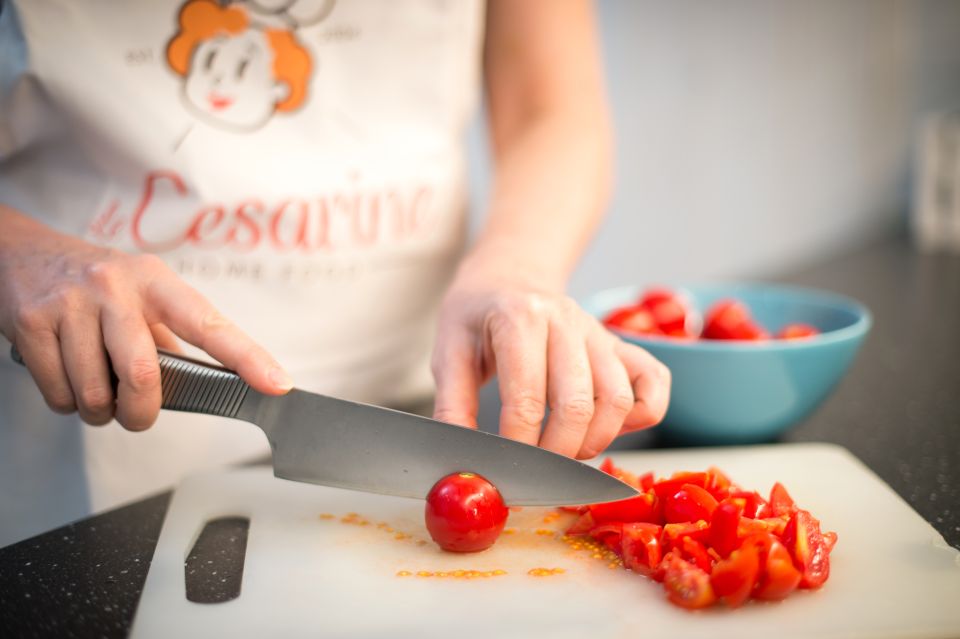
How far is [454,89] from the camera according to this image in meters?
1.33

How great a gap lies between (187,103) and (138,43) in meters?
0.09

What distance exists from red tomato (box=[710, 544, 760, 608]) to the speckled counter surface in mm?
274

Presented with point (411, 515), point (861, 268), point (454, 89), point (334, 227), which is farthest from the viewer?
point (861, 268)

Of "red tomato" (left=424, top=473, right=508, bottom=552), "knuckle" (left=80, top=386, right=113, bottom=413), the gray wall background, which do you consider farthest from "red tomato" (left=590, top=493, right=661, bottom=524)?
the gray wall background

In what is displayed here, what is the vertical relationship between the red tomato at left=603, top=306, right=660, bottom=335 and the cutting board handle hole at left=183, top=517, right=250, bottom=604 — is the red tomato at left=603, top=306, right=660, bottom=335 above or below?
above

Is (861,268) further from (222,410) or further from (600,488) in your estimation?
(222,410)

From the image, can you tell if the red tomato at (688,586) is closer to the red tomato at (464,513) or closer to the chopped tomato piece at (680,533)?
the chopped tomato piece at (680,533)

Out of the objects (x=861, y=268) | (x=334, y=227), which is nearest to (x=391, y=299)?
(x=334, y=227)

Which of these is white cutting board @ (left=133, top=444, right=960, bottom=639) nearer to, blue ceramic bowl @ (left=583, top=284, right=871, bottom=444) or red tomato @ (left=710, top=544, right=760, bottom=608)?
red tomato @ (left=710, top=544, right=760, bottom=608)

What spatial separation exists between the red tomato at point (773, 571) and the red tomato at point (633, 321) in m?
0.44

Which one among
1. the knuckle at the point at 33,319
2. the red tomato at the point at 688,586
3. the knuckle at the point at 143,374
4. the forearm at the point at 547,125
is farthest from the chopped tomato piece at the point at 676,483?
the knuckle at the point at 33,319

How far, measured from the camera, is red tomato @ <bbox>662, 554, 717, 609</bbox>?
743 mm

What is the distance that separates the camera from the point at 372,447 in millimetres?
900

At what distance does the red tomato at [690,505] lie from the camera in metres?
0.83
